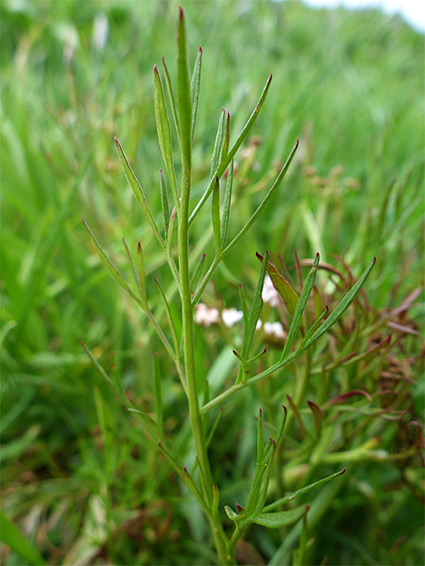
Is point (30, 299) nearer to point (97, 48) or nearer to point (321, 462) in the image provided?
point (321, 462)

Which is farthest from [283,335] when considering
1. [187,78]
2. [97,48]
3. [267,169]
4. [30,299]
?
[97,48]

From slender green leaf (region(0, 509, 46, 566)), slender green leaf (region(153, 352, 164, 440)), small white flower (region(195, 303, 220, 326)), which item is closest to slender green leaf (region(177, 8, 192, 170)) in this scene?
slender green leaf (region(153, 352, 164, 440))

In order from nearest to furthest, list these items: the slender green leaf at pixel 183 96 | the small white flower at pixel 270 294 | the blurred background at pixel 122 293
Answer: the slender green leaf at pixel 183 96
the small white flower at pixel 270 294
the blurred background at pixel 122 293

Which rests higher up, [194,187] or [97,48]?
[97,48]

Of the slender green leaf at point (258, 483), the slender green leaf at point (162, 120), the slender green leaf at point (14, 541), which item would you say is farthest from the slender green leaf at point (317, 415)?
the slender green leaf at point (14, 541)

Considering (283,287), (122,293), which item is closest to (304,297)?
(283,287)

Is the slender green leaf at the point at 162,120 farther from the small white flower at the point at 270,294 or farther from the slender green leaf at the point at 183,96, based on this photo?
the small white flower at the point at 270,294

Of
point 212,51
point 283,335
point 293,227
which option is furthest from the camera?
point 212,51
